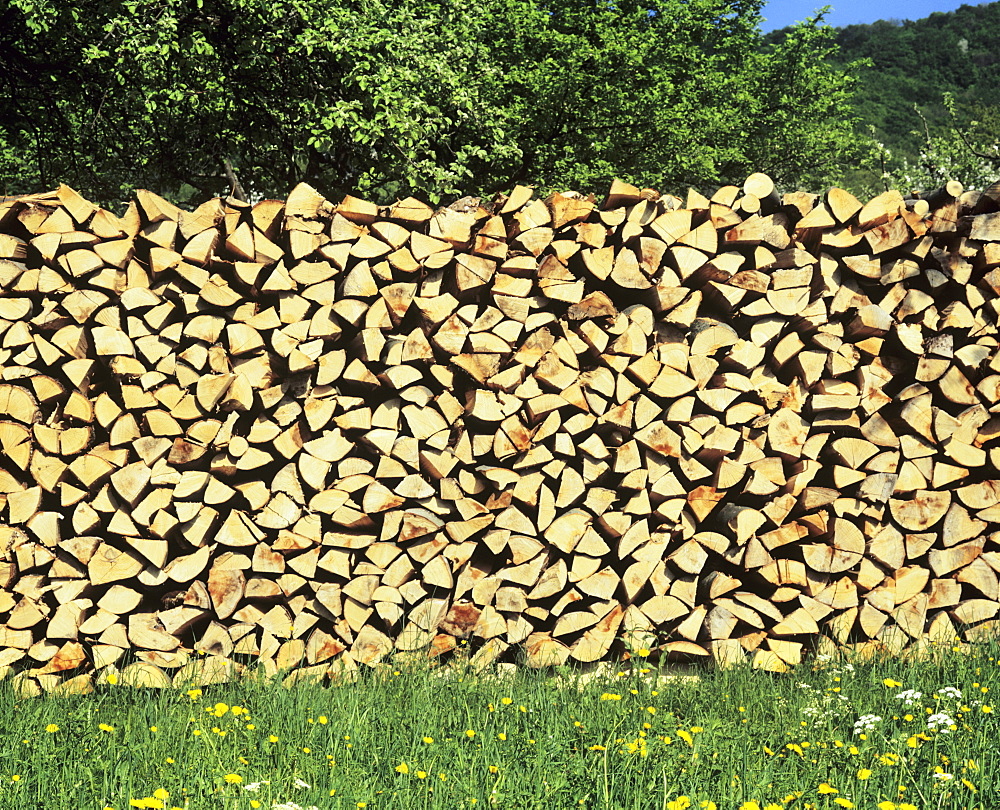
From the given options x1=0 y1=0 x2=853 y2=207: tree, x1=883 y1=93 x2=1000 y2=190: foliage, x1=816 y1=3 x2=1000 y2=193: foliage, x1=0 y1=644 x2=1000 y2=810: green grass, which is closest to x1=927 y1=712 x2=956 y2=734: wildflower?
x1=0 y1=644 x2=1000 y2=810: green grass

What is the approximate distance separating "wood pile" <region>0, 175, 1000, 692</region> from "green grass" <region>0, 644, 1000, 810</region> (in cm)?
26

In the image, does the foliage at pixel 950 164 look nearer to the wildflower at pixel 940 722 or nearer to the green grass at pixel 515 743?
the green grass at pixel 515 743

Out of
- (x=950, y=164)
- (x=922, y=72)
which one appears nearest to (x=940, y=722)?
(x=950, y=164)

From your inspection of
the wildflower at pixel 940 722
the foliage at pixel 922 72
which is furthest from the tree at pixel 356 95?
the foliage at pixel 922 72

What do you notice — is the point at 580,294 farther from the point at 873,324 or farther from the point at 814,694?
the point at 814,694

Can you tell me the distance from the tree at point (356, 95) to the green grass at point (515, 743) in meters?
5.38

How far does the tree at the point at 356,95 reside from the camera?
700cm

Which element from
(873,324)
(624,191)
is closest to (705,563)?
(873,324)

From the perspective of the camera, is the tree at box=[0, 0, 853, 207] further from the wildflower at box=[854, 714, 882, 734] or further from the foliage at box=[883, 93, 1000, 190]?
the wildflower at box=[854, 714, 882, 734]

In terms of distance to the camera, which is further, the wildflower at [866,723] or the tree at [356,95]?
the tree at [356,95]

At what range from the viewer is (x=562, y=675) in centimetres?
329

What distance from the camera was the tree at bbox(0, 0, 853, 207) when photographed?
7.00m

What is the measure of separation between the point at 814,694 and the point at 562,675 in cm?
92

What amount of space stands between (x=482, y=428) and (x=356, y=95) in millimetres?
5090
